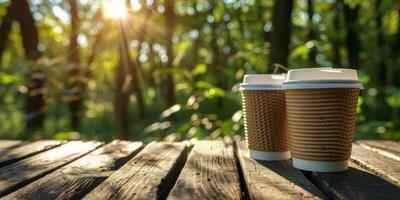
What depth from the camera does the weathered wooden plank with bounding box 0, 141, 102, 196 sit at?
1.43 meters

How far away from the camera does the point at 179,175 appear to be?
1.53m

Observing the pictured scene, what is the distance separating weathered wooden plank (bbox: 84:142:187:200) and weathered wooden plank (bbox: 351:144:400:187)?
30.2 inches

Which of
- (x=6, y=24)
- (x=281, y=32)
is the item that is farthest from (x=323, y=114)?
(x=6, y=24)

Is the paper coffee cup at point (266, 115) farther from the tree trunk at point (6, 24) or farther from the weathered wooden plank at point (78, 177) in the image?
the tree trunk at point (6, 24)

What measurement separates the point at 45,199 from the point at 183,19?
8.84 meters

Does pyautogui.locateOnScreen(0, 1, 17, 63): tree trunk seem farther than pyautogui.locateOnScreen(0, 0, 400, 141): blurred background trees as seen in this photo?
Yes

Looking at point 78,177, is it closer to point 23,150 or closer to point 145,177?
point 145,177

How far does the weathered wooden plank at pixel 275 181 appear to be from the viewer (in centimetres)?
123

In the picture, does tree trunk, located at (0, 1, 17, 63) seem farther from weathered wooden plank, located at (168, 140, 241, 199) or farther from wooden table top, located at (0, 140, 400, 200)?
weathered wooden plank, located at (168, 140, 241, 199)

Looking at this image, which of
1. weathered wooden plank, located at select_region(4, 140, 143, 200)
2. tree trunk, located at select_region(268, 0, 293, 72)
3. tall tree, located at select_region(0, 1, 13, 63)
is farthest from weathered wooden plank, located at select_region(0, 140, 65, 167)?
tall tree, located at select_region(0, 1, 13, 63)

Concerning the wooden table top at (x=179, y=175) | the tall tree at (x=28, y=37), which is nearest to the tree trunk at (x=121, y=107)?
the tall tree at (x=28, y=37)

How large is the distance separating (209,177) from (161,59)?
28.2 feet

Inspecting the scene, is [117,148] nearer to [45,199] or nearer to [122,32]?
[45,199]

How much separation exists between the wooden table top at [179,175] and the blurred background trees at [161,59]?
4.02 feet
